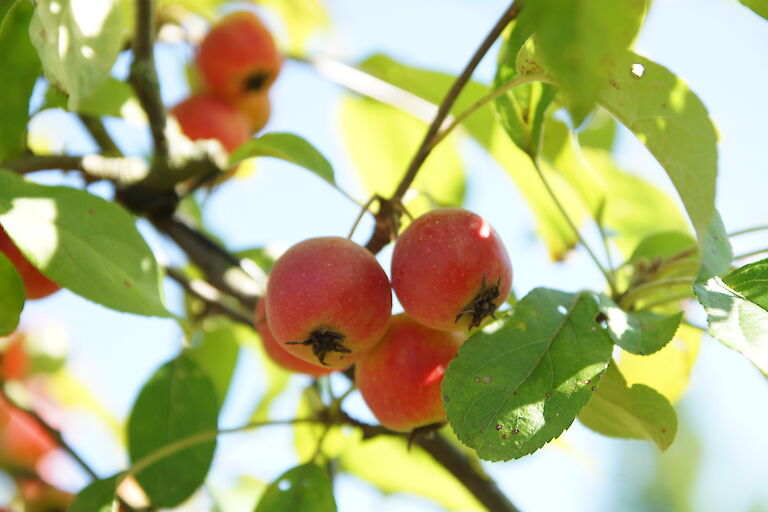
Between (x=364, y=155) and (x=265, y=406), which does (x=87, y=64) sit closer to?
(x=364, y=155)

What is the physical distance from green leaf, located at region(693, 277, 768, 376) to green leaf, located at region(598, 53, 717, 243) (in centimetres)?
10

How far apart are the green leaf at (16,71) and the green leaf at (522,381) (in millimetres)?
676

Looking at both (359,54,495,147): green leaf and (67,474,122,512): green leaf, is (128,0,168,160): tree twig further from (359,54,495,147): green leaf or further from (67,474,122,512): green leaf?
(67,474,122,512): green leaf

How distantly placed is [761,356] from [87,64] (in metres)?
0.76

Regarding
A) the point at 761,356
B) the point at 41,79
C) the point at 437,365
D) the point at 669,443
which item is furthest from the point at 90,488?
the point at 761,356

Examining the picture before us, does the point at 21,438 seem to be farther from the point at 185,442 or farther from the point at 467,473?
the point at 467,473

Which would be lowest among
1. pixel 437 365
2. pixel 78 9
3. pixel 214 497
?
pixel 214 497

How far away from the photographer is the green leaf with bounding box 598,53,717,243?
32.1 inches

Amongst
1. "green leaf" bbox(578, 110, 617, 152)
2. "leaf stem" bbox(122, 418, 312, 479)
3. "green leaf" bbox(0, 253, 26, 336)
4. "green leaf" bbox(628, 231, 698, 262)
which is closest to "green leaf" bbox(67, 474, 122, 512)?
"leaf stem" bbox(122, 418, 312, 479)

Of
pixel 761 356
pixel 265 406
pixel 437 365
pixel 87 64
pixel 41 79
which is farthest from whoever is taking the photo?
pixel 265 406

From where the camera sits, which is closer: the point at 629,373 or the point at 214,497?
the point at 629,373

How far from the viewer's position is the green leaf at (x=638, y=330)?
95cm

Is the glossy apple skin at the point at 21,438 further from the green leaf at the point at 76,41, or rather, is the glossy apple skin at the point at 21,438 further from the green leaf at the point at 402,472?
the green leaf at the point at 76,41

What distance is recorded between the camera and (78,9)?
93cm
